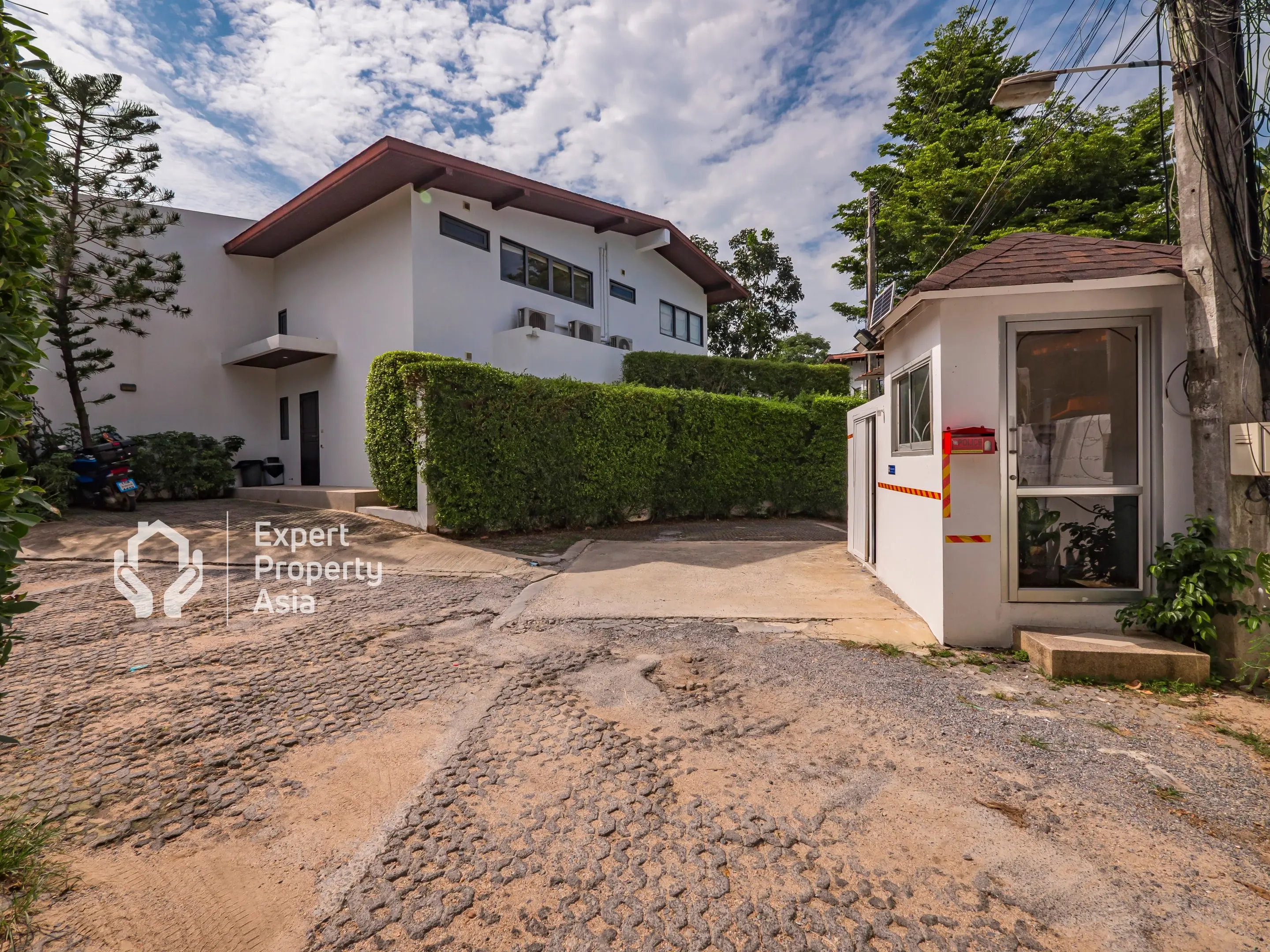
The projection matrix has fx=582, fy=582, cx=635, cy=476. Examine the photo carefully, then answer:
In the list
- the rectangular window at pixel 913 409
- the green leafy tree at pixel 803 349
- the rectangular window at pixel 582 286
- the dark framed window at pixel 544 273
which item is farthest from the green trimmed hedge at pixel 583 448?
the green leafy tree at pixel 803 349

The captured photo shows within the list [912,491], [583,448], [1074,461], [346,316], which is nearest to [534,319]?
[346,316]

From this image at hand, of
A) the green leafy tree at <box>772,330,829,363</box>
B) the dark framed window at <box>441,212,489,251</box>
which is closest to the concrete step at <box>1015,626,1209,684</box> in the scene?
the dark framed window at <box>441,212,489,251</box>

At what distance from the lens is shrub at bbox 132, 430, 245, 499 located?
12102 millimetres

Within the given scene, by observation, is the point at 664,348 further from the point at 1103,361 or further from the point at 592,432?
the point at 1103,361

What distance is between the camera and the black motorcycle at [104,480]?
10406 millimetres

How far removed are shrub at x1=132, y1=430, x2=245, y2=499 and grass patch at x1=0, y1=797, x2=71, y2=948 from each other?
12.1 meters

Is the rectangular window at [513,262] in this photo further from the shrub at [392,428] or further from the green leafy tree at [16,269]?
the green leafy tree at [16,269]

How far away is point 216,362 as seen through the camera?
14672 mm

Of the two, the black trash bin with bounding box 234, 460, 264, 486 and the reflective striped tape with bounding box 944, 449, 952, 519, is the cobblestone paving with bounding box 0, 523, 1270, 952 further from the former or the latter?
the black trash bin with bounding box 234, 460, 264, 486

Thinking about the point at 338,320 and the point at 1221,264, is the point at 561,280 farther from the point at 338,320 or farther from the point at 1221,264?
the point at 1221,264

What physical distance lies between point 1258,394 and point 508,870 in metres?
5.42

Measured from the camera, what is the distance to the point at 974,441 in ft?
14.9

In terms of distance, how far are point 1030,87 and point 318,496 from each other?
12.1 m

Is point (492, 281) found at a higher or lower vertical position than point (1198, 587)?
higher
